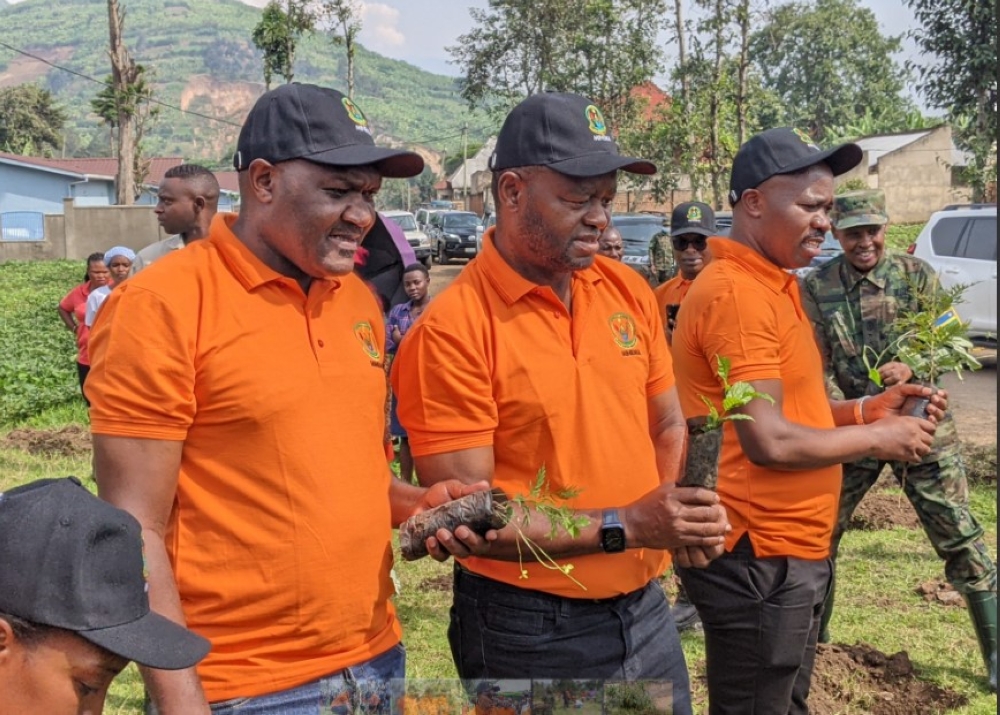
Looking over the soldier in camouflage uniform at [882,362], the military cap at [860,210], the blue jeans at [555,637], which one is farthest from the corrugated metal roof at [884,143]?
the blue jeans at [555,637]

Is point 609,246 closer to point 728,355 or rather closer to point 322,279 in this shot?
point 728,355

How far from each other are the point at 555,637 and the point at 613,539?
31 cm

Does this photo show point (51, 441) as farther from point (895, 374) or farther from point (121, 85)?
point (121, 85)

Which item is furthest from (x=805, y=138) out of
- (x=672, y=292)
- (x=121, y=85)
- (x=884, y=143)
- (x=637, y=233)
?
(x=884, y=143)

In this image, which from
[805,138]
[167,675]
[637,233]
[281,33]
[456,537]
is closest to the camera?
[167,675]

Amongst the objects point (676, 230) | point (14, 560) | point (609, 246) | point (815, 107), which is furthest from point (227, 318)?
point (815, 107)

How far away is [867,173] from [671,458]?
3707 centimetres

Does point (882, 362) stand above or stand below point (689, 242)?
below

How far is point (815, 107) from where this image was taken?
6284 centimetres

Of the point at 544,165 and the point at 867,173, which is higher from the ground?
the point at 867,173

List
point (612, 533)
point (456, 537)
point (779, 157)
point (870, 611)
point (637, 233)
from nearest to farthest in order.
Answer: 1. point (456, 537)
2. point (612, 533)
3. point (779, 157)
4. point (870, 611)
5. point (637, 233)

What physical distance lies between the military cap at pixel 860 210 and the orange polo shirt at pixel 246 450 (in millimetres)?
3412

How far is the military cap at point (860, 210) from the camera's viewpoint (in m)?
5.11

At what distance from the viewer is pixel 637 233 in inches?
715
